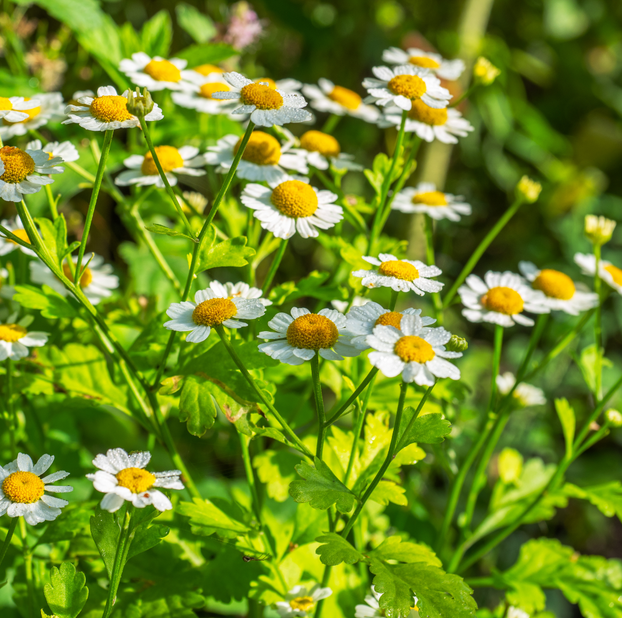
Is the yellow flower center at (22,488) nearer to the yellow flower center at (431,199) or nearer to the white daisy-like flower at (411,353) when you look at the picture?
the white daisy-like flower at (411,353)

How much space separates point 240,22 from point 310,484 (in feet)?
3.36

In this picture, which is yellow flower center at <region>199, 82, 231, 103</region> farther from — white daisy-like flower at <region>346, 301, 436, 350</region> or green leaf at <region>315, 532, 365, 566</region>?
green leaf at <region>315, 532, 365, 566</region>

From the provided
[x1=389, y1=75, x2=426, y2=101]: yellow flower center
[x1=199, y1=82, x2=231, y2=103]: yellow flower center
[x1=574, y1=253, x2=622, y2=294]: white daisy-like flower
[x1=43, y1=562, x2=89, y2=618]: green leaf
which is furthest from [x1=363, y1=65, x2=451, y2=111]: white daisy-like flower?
[x1=43, y1=562, x2=89, y2=618]: green leaf

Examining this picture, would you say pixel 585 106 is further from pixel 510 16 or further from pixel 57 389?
pixel 57 389

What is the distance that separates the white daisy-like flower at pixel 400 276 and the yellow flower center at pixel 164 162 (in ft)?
0.98

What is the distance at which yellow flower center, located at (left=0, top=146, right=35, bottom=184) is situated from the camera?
609 mm

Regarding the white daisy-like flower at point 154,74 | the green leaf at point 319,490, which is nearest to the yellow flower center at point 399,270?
the green leaf at point 319,490

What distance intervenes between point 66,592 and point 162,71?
2.26 feet

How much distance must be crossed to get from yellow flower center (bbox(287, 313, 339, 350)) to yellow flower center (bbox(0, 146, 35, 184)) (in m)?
0.31

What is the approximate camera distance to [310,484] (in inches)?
22.8

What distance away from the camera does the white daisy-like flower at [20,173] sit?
597mm

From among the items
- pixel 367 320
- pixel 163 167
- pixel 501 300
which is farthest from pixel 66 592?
pixel 501 300

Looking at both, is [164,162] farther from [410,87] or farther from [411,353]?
[411,353]

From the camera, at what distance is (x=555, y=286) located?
34.9 inches
